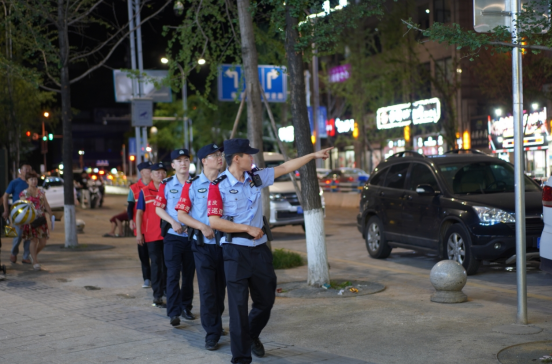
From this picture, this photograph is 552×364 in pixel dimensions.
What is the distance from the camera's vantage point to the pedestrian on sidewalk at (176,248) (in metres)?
7.88

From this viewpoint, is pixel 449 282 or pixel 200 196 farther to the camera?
pixel 449 282

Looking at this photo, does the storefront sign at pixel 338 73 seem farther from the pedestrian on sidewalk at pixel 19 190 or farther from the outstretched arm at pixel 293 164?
the outstretched arm at pixel 293 164

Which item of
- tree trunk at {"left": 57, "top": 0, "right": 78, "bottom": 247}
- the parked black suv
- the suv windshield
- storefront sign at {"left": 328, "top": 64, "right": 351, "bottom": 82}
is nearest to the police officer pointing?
the parked black suv

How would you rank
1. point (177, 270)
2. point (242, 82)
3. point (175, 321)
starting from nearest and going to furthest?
point (175, 321)
point (177, 270)
point (242, 82)

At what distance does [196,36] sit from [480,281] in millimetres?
6173

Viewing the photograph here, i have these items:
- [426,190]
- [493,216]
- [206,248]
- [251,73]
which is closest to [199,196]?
[206,248]

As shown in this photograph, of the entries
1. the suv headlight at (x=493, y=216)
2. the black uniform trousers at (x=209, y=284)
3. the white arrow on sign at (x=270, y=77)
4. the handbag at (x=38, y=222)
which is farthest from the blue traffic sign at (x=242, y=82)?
the black uniform trousers at (x=209, y=284)

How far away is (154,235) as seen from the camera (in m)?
9.10

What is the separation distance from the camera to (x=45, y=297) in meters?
9.91

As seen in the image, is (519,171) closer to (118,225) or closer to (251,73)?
(251,73)

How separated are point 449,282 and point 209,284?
3173 millimetres

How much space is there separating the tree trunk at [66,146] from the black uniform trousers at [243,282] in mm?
10889

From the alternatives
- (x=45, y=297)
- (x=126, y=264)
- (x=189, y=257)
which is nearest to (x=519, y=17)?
(x=189, y=257)

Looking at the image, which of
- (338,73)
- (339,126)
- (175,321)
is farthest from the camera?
(338,73)
